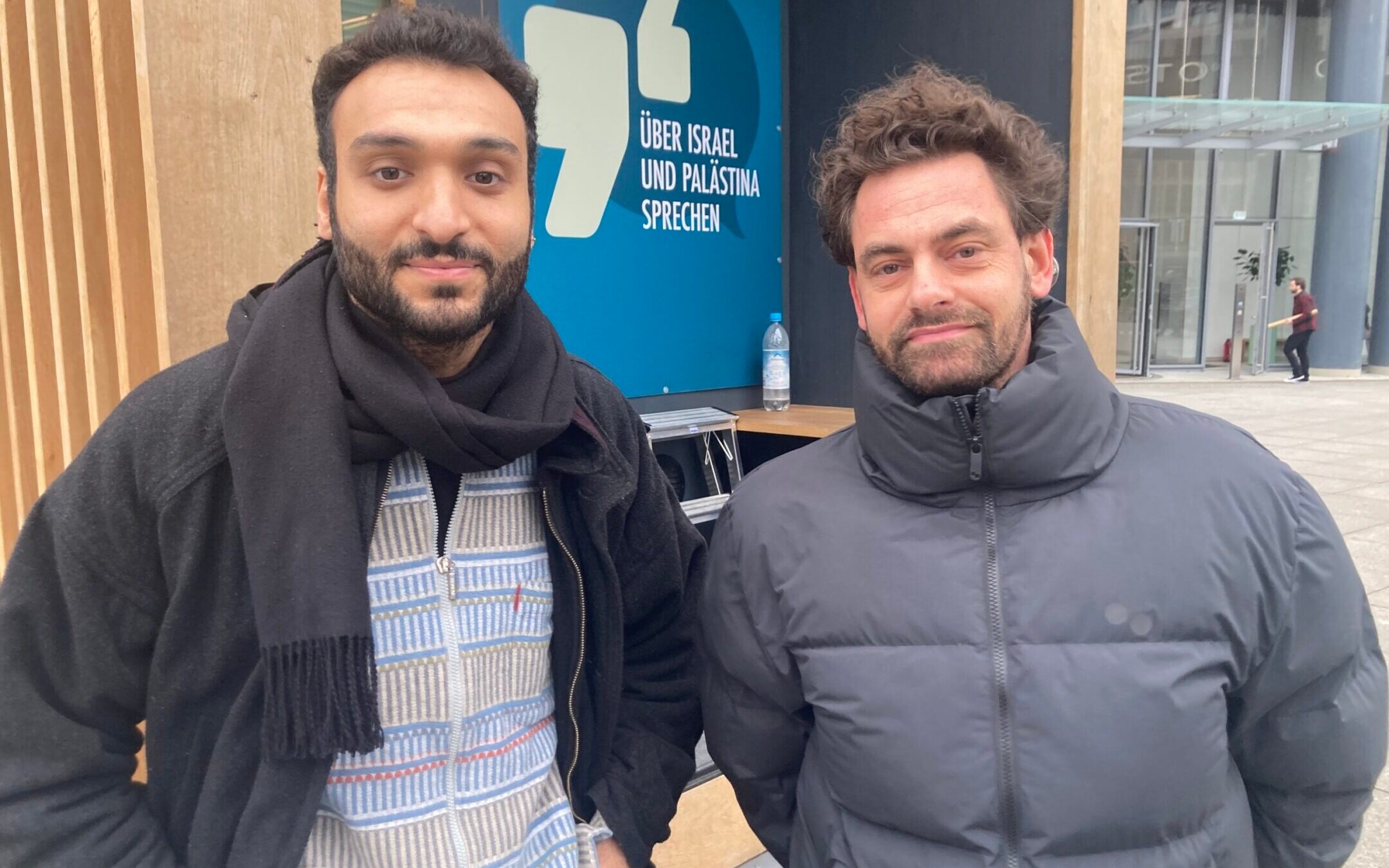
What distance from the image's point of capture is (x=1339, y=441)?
926 cm

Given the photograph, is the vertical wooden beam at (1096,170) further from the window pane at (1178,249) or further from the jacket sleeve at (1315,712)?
the window pane at (1178,249)

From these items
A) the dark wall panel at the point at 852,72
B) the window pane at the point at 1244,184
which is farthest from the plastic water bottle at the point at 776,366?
the window pane at the point at 1244,184

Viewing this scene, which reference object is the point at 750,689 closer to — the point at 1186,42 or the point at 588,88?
the point at 588,88

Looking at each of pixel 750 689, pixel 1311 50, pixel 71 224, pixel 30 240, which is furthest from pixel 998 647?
pixel 1311 50

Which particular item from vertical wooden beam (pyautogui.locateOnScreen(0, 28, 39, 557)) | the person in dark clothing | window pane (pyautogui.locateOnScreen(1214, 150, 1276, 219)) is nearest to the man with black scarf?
vertical wooden beam (pyautogui.locateOnScreen(0, 28, 39, 557))

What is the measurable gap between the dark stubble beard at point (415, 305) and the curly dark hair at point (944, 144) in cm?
65

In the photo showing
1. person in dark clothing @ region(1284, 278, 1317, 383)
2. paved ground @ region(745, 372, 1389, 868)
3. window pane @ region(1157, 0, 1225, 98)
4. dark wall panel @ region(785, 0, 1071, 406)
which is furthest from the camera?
window pane @ region(1157, 0, 1225, 98)

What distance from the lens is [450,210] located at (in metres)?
1.36

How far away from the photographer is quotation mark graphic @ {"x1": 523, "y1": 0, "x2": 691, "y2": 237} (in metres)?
2.82

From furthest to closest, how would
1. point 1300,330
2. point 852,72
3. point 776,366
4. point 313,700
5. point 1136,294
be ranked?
point 1136,294, point 1300,330, point 776,366, point 852,72, point 313,700

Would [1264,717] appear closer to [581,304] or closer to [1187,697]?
[1187,697]

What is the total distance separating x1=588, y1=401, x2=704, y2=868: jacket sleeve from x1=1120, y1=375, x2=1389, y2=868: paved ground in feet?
7.55

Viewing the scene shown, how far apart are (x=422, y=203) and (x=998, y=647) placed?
1.05 metres

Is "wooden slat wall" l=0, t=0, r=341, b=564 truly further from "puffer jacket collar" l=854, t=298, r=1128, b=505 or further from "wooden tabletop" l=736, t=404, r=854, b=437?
"wooden tabletop" l=736, t=404, r=854, b=437
